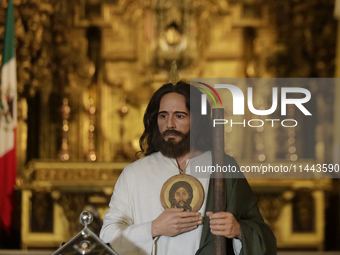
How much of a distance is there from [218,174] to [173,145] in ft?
1.40

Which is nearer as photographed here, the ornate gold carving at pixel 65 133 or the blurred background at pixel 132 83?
the blurred background at pixel 132 83

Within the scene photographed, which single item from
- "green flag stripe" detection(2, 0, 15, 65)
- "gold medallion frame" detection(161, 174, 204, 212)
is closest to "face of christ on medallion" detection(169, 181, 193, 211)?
"gold medallion frame" detection(161, 174, 204, 212)

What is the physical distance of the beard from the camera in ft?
6.61

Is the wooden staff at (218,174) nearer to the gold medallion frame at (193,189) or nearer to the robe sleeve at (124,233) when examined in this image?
the gold medallion frame at (193,189)

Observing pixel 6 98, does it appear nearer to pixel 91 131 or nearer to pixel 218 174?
pixel 91 131

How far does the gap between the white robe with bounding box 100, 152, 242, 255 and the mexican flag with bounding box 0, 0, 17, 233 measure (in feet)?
11.1

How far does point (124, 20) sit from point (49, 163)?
2360mm

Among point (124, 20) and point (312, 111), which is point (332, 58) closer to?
point (312, 111)

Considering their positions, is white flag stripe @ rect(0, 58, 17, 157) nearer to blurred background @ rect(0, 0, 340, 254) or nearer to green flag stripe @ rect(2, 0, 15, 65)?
green flag stripe @ rect(2, 0, 15, 65)

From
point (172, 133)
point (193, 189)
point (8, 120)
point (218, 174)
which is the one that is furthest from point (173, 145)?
point (8, 120)

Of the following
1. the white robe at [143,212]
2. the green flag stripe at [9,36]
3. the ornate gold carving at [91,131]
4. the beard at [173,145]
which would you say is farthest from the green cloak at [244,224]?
the green flag stripe at [9,36]

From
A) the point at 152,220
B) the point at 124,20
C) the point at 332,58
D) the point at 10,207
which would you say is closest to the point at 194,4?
the point at 124,20

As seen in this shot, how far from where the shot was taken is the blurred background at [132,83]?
5.13m

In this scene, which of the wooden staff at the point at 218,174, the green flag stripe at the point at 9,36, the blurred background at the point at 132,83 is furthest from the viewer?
the blurred background at the point at 132,83
